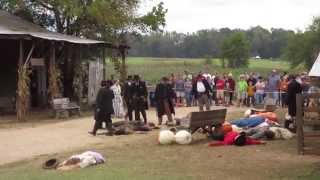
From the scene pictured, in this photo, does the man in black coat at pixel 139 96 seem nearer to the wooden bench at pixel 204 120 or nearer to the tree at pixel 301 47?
the wooden bench at pixel 204 120

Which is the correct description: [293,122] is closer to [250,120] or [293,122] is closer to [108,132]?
[250,120]

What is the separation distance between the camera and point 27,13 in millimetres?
36438

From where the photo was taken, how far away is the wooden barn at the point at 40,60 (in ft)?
94.1

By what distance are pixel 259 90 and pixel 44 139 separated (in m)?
15.4

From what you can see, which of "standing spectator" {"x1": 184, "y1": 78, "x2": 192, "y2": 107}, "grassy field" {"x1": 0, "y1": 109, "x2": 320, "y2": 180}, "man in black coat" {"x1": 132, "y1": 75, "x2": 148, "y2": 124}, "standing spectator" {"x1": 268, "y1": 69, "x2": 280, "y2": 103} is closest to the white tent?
"grassy field" {"x1": 0, "y1": 109, "x2": 320, "y2": 180}

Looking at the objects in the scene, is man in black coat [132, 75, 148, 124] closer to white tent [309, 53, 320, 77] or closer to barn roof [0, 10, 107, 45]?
barn roof [0, 10, 107, 45]

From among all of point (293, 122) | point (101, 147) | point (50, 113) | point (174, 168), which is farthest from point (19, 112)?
point (174, 168)

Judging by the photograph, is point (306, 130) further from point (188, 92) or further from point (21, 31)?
point (188, 92)

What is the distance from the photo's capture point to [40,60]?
98.6ft

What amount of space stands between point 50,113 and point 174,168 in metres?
15.8

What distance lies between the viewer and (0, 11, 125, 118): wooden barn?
28.7 m

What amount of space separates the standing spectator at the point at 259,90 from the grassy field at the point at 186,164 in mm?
15473

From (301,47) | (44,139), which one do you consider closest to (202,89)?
(44,139)

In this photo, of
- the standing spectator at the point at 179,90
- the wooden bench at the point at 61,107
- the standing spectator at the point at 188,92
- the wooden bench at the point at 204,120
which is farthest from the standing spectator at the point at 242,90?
the wooden bench at the point at 204,120
